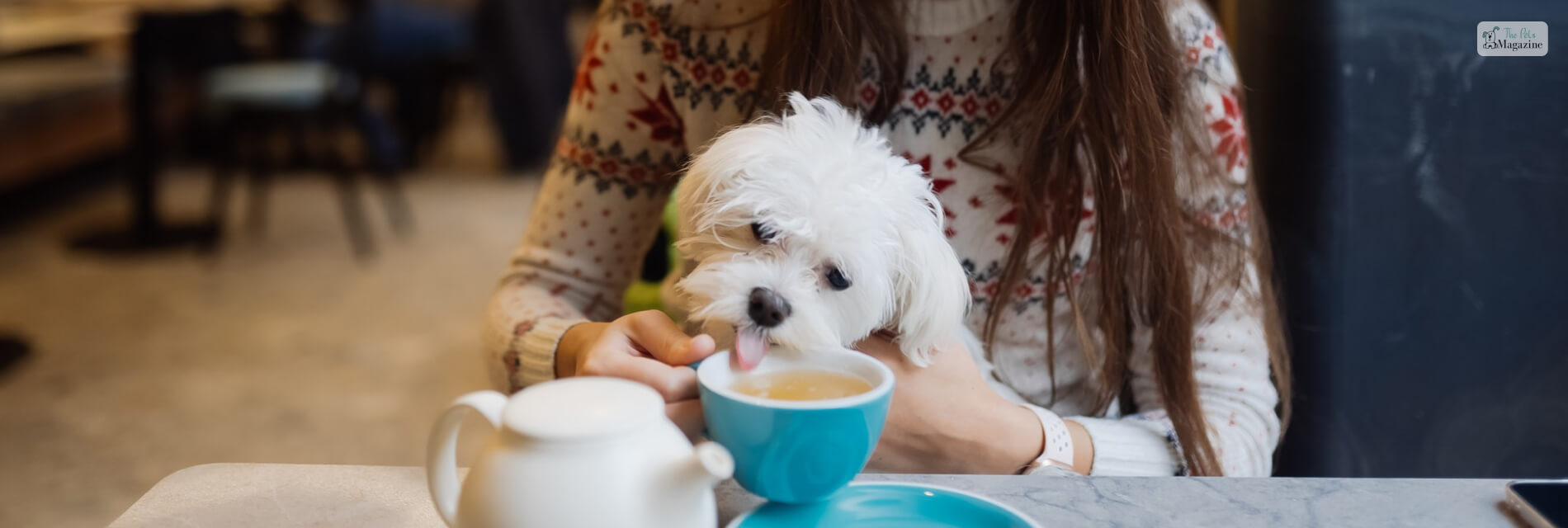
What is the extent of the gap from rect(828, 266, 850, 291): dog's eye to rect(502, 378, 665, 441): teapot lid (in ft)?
0.58

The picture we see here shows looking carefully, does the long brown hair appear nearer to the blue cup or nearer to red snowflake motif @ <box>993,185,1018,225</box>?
red snowflake motif @ <box>993,185,1018,225</box>

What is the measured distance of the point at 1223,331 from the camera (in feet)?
2.85

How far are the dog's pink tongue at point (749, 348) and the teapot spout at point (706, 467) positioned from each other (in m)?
0.13

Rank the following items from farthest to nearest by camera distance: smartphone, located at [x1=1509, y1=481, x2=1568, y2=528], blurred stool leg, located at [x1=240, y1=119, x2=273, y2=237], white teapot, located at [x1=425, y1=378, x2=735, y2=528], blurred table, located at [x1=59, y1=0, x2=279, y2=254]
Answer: blurred stool leg, located at [x1=240, y1=119, x2=273, y2=237]
blurred table, located at [x1=59, y1=0, x2=279, y2=254]
smartphone, located at [x1=1509, y1=481, x2=1568, y2=528]
white teapot, located at [x1=425, y1=378, x2=735, y2=528]

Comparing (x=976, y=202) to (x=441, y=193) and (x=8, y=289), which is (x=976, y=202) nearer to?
(x=8, y=289)

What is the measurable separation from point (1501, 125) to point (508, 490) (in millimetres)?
907

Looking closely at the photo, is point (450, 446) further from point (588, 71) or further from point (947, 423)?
point (588, 71)

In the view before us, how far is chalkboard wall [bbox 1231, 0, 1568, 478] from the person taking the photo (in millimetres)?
979

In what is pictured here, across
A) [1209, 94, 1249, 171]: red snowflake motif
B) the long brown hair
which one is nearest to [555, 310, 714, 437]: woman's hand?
the long brown hair

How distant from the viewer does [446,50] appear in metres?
4.94

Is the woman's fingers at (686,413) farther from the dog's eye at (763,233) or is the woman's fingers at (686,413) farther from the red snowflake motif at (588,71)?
the red snowflake motif at (588,71)

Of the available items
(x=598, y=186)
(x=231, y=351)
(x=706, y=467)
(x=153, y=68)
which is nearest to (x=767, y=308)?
(x=706, y=467)

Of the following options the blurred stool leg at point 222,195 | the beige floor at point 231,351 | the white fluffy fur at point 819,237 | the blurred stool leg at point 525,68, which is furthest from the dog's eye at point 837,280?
the blurred stool leg at point 525,68

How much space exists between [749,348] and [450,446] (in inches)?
6.5
